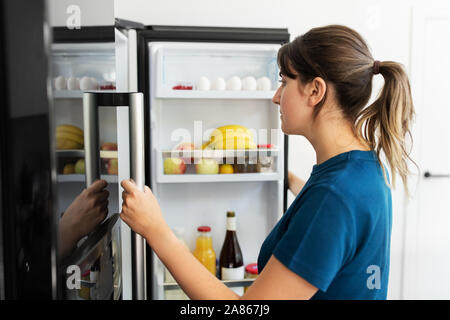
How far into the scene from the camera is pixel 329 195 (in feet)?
2.21

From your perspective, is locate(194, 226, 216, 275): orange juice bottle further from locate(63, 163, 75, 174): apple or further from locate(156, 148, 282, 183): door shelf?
Answer: locate(63, 163, 75, 174): apple

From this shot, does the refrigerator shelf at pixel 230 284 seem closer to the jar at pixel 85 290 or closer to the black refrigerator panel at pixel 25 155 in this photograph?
the jar at pixel 85 290

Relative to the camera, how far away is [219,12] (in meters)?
1.78

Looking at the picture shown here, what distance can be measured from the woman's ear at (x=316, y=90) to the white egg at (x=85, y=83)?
0.46m

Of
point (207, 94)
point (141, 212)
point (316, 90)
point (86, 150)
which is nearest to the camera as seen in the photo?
point (86, 150)

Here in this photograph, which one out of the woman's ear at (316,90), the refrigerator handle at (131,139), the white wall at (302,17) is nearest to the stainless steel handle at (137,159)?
the refrigerator handle at (131,139)

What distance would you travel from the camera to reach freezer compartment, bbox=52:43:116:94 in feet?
1.12

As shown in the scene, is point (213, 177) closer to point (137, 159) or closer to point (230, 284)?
point (230, 284)

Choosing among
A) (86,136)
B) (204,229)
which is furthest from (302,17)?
(86,136)

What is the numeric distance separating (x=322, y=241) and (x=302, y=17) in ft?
4.52

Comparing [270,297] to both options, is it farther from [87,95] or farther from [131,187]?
[87,95]

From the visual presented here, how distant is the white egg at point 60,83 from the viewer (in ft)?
1.11

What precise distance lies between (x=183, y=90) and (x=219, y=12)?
1.52 feet
